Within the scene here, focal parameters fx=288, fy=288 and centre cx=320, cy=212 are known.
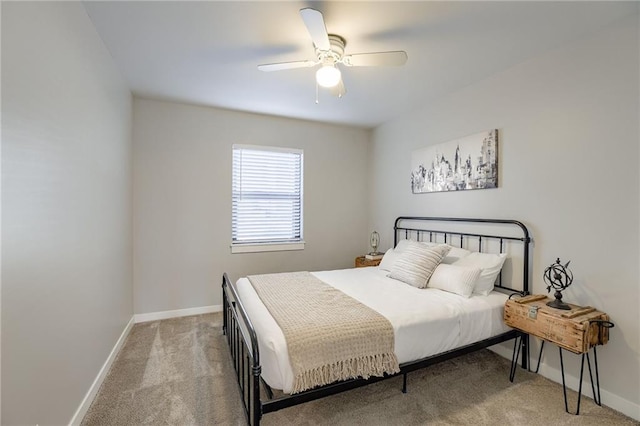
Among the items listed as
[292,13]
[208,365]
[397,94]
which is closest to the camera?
[292,13]

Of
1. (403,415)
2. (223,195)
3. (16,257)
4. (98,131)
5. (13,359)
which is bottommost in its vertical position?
(403,415)

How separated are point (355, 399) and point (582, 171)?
7.68ft

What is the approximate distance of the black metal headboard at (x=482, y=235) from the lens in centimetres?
247

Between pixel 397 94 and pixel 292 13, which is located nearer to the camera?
pixel 292 13

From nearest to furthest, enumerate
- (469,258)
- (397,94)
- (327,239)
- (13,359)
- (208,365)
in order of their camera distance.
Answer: (13,359) → (208,365) → (469,258) → (397,94) → (327,239)

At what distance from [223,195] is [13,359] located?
2.68 m

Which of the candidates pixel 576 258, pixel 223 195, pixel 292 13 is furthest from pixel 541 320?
pixel 223 195

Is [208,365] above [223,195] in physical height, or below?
below

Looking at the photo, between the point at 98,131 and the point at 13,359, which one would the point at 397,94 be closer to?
the point at 98,131

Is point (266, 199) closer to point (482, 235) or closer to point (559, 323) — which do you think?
point (482, 235)

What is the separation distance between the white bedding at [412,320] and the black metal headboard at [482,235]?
362 millimetres

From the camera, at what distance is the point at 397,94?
318cm

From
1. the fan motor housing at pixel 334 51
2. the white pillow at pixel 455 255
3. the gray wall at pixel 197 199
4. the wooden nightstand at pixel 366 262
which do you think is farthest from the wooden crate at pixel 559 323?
the gray wall at pixel 197 199

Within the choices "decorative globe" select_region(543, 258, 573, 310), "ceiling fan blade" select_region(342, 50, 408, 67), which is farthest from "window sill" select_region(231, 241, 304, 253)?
"decorative globe" select_region(543, 258, 573, 310)
